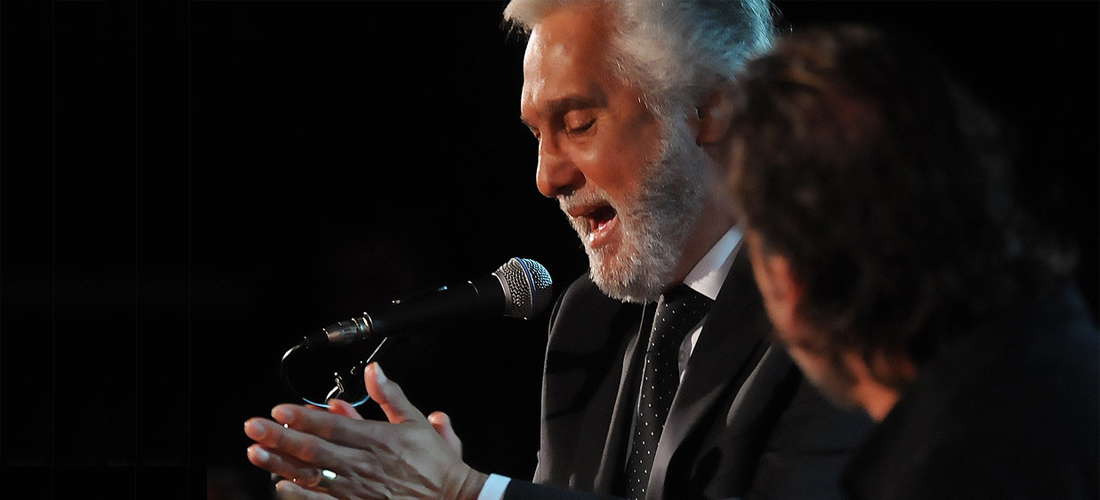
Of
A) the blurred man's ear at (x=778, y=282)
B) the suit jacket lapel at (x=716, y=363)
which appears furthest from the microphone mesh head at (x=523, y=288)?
the blurred man's ear at (x=778, y=282)

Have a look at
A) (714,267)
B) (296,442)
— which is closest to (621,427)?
(714,267)

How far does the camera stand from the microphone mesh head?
180cm

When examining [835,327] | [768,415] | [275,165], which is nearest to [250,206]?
[275,165]

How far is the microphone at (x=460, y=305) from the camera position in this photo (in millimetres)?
1646

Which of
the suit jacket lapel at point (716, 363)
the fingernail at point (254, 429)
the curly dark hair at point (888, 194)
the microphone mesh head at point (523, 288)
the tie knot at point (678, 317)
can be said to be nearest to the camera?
the curly dark hair at point (888, 194)

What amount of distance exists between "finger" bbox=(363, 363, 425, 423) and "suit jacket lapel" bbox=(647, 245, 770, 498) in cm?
45

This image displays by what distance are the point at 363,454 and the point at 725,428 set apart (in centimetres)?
59

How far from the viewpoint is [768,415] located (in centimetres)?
161

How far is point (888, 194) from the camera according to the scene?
93 cm

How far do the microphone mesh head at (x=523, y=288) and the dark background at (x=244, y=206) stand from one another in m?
1.08

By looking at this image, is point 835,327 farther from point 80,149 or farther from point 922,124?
point 80,149

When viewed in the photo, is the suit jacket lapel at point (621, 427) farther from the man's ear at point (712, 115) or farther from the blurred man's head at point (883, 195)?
the blurred man's head at point (883, 195)

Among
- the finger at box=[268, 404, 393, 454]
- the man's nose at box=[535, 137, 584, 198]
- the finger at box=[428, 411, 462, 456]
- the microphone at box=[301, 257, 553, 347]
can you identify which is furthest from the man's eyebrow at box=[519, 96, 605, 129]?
the finger at box=[268, 404, 393, 454]

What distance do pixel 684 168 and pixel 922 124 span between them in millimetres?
1041
